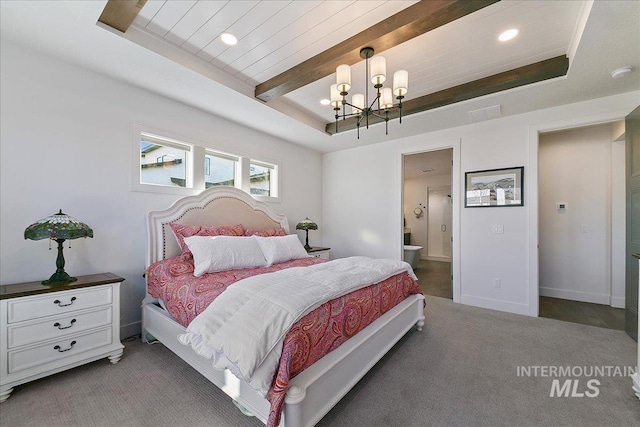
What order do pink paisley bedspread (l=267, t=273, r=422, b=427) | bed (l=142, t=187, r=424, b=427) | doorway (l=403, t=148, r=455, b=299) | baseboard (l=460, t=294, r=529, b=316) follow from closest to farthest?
1. pink paisley bedspread (l=267, t=273, r=422, b=427)
2. bed (l=142, t=187, r=424, b=427)
3. baseboard (l=460, t=294, r=529, b=316)
4. doorway (l=403, t=148, r=455, b=299)

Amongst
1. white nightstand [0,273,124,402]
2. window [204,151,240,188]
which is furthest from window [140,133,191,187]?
white nightstand [0,273,124,402]

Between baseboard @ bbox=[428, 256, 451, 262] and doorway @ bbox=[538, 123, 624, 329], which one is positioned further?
baseboard @ bbox=[428, 256, 451, 262]

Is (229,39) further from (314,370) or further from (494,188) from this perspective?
(494,188)

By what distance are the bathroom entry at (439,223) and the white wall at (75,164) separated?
6.67m

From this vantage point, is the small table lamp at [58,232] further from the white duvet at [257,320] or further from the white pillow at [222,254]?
the white duvet at [257,320]

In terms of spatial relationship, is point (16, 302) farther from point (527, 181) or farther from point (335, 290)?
point (527, 181)

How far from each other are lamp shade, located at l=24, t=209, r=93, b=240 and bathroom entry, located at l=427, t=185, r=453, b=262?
7645 millimetres

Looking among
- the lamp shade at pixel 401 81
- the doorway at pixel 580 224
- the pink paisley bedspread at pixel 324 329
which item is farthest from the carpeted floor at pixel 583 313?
the lamp shade at pixel 401 81

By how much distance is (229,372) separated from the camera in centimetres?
158

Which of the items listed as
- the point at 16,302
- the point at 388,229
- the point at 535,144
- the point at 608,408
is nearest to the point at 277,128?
the point at 388,229

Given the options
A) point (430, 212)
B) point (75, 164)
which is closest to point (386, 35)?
point (75, 164)

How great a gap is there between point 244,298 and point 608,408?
95.0 inches

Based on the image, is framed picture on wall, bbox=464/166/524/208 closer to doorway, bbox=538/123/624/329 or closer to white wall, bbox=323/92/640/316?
white wall, bbox=323/92/640/316

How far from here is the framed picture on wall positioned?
3.35 metres
